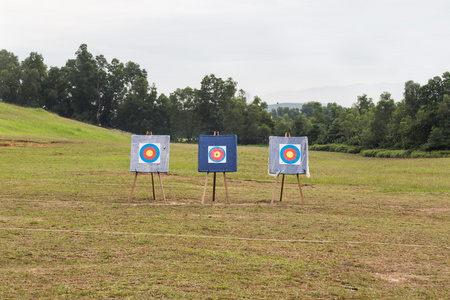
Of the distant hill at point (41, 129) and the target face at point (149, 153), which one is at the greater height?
the distant hill at point (41, 129)

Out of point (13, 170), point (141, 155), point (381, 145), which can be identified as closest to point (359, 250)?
point (141, 155)

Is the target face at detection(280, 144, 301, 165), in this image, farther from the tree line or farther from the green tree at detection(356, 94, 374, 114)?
the green tree at detection(356, 94, 374, 114)

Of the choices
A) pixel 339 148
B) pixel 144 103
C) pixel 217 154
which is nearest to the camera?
pixel 217 154

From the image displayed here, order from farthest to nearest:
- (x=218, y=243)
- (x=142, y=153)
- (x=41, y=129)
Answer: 1. (x=41, y=129)
2. (x=142, y=153)
3. (x=218, y=243)

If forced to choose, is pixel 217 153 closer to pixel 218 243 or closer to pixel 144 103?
pixel 218 243

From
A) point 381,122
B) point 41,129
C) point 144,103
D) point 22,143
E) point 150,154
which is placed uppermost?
point 144,103

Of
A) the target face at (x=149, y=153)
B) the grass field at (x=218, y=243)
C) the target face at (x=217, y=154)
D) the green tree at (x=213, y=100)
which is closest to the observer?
the grass field at (x=218, y=243)

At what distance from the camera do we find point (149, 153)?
48.2ft

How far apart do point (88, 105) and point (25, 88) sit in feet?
42.1

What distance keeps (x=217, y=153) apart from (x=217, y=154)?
3 centimetres

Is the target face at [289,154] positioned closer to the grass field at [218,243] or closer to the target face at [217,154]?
the grass field at [218,243]

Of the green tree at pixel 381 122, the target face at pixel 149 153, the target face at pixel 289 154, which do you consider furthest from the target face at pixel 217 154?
the green tree at pixel 381 122

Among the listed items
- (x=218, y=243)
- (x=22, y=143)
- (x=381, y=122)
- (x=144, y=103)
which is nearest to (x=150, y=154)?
(x=218, y=243)

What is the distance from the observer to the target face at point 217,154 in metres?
14.7
